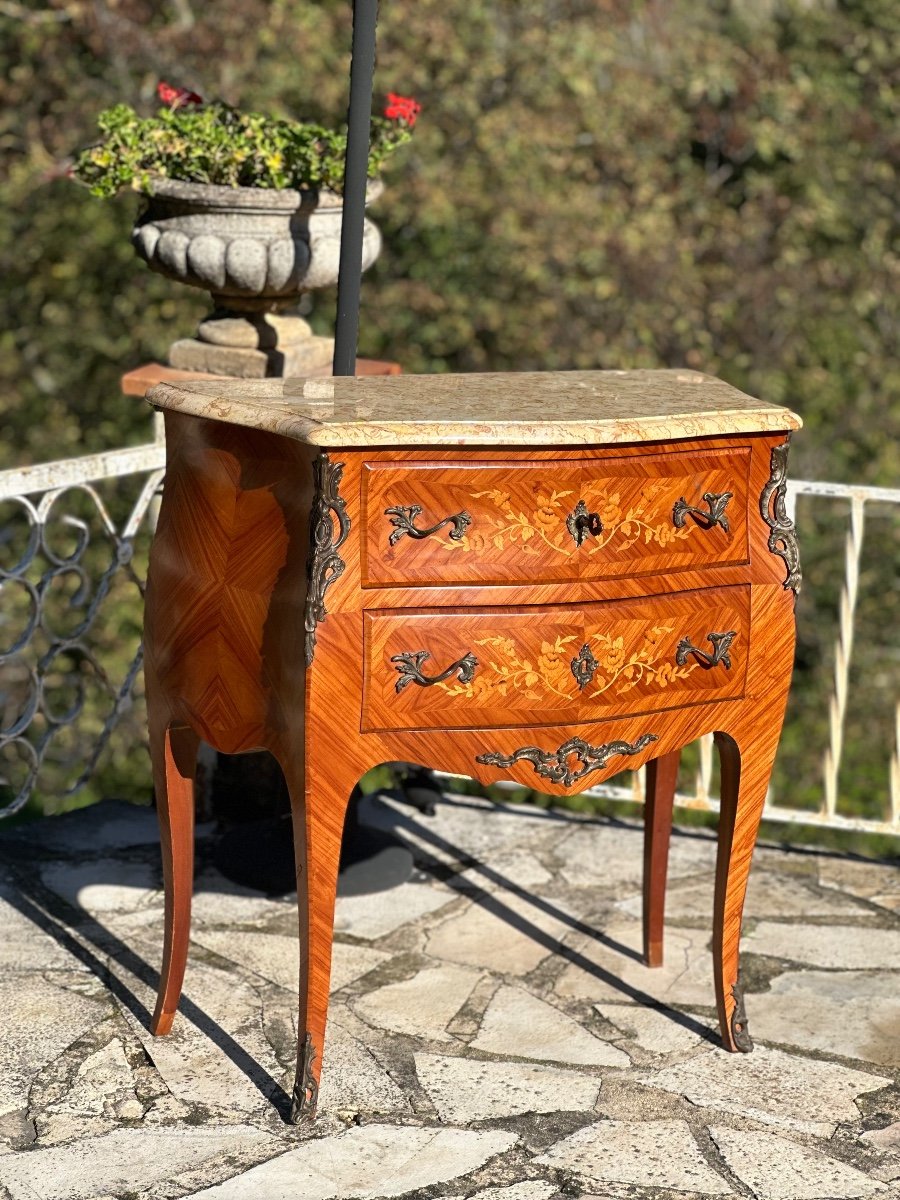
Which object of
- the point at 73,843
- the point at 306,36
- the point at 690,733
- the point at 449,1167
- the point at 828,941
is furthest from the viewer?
the point at 306,36

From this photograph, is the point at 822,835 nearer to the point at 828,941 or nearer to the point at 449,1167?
the point at 828,941

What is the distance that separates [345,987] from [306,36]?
5.57 m

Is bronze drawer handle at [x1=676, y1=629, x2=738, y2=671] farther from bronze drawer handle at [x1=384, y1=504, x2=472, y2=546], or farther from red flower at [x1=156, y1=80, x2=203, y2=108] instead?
red flower at [x1=156, y1=80, x2=203, y2=108]

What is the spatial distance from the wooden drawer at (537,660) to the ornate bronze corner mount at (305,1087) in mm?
596

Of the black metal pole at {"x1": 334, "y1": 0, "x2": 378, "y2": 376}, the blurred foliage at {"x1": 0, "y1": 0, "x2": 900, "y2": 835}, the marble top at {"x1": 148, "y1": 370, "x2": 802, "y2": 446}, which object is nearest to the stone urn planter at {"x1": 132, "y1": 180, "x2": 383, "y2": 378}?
the black metal pole at {"x1": 334, "y1": 0, "x2": 378, "y2": 376}

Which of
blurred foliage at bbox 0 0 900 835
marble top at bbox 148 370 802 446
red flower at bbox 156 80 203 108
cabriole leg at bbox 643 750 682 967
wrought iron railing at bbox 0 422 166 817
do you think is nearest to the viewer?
marble top at bbox 148 370 802 446

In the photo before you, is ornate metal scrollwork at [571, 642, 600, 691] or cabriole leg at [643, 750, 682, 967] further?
cabriole leg at [643, 750, 682, 967]

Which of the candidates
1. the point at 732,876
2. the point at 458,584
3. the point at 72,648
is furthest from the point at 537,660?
the point at 72,648

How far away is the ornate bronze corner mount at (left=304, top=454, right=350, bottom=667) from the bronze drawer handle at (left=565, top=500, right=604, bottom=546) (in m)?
0.38

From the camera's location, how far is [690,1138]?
121 inches

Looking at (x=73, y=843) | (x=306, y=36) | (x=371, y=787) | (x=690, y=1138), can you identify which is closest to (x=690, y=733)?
(x=690, y=1138)

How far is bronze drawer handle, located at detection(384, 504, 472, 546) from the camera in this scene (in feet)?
9.36

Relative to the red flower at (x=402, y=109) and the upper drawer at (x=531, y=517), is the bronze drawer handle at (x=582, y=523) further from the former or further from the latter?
the red flower at (x=402, y=109)

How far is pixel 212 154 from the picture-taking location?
418 cm
